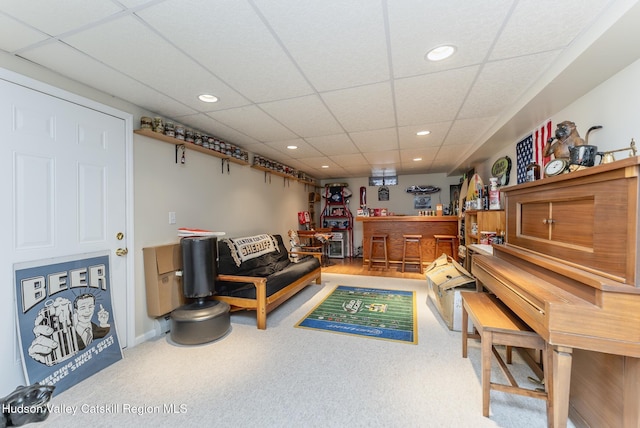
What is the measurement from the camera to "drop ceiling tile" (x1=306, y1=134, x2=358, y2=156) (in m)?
3.56

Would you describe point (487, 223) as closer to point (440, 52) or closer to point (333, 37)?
point (440, 52)

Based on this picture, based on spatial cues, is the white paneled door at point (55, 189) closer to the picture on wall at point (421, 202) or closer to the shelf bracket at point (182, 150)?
the shelf bracket at point (182, 150)

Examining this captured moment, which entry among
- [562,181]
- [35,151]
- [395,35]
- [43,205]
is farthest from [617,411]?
[35,151]

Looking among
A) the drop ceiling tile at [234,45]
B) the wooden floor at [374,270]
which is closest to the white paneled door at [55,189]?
the drop ceiling tile at [234,45]

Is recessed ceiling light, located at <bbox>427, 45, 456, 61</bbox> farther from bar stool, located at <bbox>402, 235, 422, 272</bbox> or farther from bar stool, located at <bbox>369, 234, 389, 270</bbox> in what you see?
bar stool, located at <bbox>369, 234, 389, 270</bbox>

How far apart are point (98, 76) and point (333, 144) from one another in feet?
8.85

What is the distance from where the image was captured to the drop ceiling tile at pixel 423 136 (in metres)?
3.11

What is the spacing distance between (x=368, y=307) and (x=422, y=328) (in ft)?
2.50

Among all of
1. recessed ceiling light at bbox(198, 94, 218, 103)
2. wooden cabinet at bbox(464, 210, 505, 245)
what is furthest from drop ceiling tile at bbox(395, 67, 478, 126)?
recessed ceiling light at bbox(198, 94, 218, 103)

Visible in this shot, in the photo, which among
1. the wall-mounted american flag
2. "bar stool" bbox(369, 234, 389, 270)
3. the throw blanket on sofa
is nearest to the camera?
the wall-mounted american flag

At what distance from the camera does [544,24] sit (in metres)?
1.41

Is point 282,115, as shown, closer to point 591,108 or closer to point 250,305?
point 250,305

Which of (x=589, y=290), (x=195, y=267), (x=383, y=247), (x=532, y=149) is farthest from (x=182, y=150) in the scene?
(x=383, y=247)

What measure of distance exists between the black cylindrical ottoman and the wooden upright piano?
245 cm
